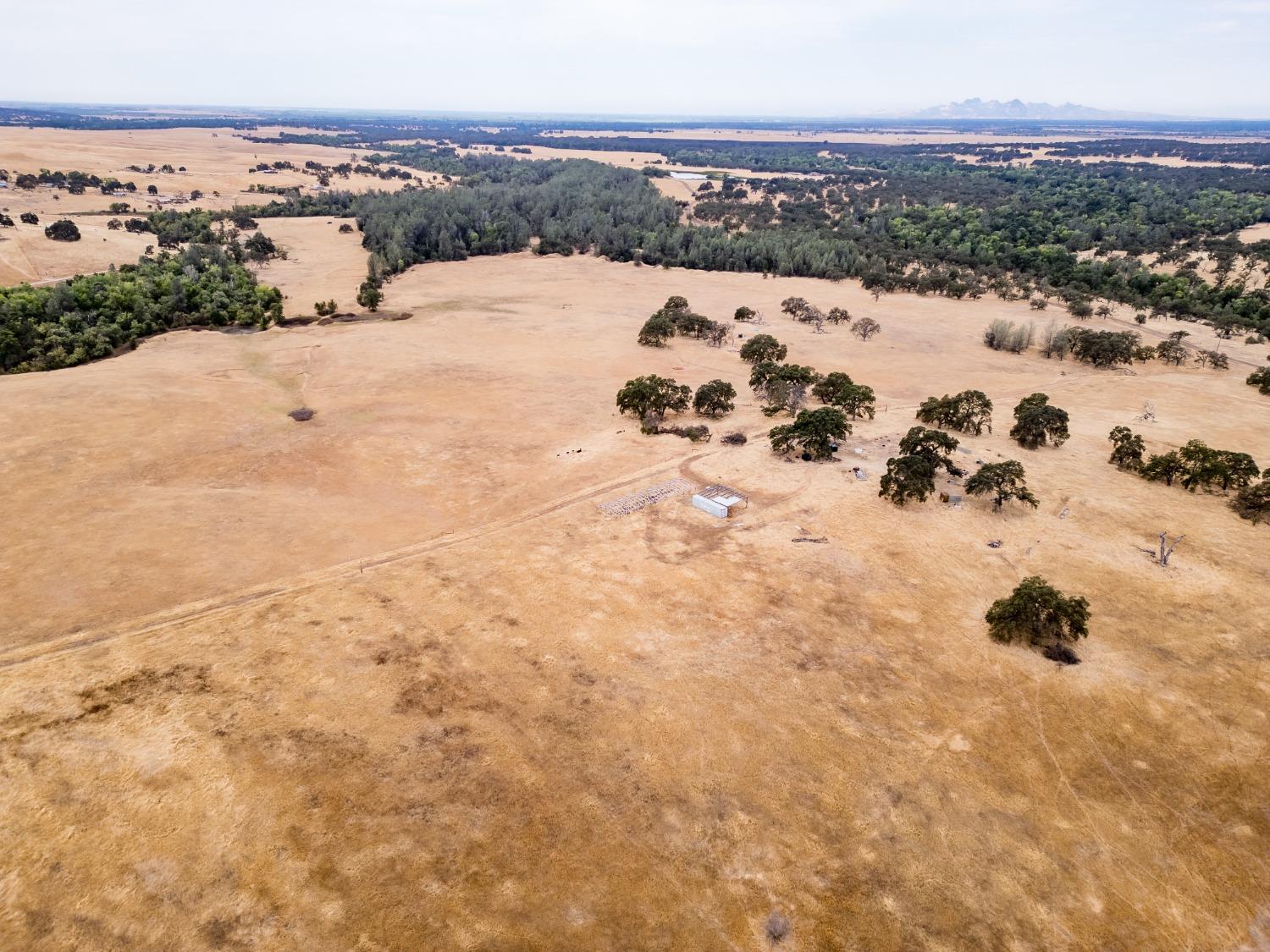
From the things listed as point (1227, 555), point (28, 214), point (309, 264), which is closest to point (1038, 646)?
point (1227, 555)

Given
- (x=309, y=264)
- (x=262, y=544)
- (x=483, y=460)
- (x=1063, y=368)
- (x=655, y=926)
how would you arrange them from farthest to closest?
1. (x=309, y=264)
2. (x=1063, y=368)
3. (x=483, y=460)
4. (x=262, y=544)
5. (x=655, y=926)

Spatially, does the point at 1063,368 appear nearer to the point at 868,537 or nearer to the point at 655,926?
the point at 868,537

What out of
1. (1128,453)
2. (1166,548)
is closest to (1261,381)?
(1128,453)

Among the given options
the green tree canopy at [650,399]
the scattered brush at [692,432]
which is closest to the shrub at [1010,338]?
the green tree canopy at [650,399]

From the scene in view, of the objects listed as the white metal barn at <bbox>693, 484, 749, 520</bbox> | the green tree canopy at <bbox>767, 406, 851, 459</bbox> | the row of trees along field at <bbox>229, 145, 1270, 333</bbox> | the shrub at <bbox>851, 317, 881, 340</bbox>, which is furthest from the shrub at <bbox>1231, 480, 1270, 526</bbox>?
the row of trees along field at <bbox>229, 145, 1270, 333</bbox>

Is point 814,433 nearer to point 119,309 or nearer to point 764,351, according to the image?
point 764,351
